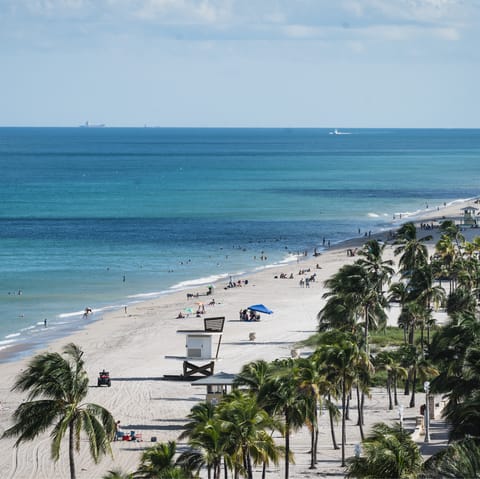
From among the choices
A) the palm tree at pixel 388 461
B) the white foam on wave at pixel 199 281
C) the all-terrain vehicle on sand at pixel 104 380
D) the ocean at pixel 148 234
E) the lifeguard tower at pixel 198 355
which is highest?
the ocean at pixel 148 234

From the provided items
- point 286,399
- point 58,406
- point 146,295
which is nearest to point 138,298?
Answer: point 146,295

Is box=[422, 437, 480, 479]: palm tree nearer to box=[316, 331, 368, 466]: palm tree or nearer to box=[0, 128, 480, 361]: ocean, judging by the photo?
box=[316, 331, 368, 466]: palm tree

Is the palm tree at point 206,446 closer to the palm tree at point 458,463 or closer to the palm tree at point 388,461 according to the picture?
the palm tree at point 388,461

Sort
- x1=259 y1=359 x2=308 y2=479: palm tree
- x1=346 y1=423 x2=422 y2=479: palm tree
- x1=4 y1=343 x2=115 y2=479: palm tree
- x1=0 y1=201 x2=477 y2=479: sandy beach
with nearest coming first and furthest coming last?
1. x1=346 y1=423 x2=422 y2=479: palm tree
2. x1=4 y1=343 x2=115 y2=479: palm tree
3. x1=259 y1=359 x2=308 y2=479: palm tree
4. x1=0 y1=201 x2=477 y2=479: sandy beach

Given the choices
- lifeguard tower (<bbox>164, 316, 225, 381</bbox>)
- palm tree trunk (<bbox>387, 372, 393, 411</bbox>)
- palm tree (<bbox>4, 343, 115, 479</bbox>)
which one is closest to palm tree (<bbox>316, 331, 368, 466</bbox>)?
palm tree trunk (<bbox>387, 372, 393, 411</bbox>)

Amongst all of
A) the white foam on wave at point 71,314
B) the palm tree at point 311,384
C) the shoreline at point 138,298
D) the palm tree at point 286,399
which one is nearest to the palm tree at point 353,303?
the palm tree at point 311,384

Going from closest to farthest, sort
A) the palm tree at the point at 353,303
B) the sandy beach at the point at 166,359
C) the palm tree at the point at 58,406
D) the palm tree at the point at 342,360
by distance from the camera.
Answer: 1. the palm tree at the point at 58,406
2. the palm tree at the point at 342,360
3. the sandy beach at the point at 166,359
4. the palm tree at the point at 353,303

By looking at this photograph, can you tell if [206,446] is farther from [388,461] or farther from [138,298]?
[138,298]

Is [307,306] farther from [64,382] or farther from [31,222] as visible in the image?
[31,222]

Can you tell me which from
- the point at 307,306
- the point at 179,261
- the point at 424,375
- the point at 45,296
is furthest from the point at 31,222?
the point at 424,375
